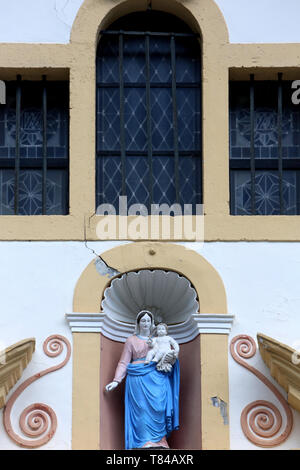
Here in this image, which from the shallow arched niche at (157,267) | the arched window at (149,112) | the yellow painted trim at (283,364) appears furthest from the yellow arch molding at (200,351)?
the arched window at (149,112)

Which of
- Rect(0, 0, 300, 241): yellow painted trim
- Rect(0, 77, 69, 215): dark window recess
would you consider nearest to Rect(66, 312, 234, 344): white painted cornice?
Rect(0, 0, 300, 241): yellow painted trim

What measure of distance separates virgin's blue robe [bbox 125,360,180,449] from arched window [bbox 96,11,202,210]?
1959 mm

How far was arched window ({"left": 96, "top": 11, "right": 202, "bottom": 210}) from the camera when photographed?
1515cm

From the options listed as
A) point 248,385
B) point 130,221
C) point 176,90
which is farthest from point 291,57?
point 248,385

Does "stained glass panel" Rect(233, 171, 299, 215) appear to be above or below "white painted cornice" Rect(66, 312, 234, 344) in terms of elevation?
above

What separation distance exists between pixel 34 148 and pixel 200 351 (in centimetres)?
300

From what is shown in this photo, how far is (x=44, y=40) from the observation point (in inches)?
604

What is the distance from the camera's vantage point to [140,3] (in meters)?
15.6

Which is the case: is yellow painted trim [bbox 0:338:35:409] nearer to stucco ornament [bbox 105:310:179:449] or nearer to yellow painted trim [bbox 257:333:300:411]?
stucco ornament [bbox 105:310:179:449]

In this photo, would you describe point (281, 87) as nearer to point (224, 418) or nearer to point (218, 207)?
point (218, 207)

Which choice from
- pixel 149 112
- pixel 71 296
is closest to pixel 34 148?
pixel 149 112

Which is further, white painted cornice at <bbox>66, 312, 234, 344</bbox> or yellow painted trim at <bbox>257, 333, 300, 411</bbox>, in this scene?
white painted cornice at <bbox>66, 312, 234, 344</bbox>

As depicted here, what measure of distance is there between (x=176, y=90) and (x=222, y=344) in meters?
2.98

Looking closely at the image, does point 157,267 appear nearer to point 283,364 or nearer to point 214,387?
point 214,387
